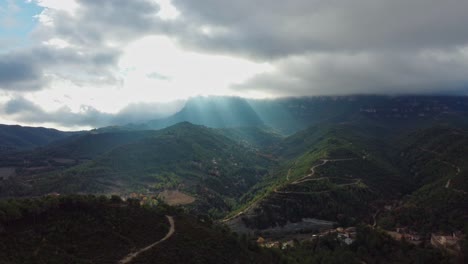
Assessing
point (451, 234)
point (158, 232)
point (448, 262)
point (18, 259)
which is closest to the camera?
point (18, 259)

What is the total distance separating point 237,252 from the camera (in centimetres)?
11900

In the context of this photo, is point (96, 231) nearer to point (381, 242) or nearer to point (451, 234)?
point (381, 242)

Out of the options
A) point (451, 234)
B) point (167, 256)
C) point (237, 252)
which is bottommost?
point (451, 234)

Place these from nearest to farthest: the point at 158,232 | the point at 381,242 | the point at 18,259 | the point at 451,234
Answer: the point at 18,259, the point at 158,232, the point at 381,242, the point at 451,234

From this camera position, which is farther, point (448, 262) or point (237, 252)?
point (448, 262)

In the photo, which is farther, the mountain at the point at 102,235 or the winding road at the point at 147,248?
the winding road at the point at 147,248

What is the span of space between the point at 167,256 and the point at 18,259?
3481 cm

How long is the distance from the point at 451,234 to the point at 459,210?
22712mm

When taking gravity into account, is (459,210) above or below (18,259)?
below

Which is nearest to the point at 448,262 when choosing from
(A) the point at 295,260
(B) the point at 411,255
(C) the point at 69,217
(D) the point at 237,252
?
(B) the point at 411,255

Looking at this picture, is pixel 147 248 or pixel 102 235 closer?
pixel 147 248

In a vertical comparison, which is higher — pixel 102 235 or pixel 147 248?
pixel 102 235

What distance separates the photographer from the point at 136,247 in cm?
10169

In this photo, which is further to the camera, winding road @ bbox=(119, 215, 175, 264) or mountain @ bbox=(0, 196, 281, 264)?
winding road @ bbox=(119, 215, 175, 264)
